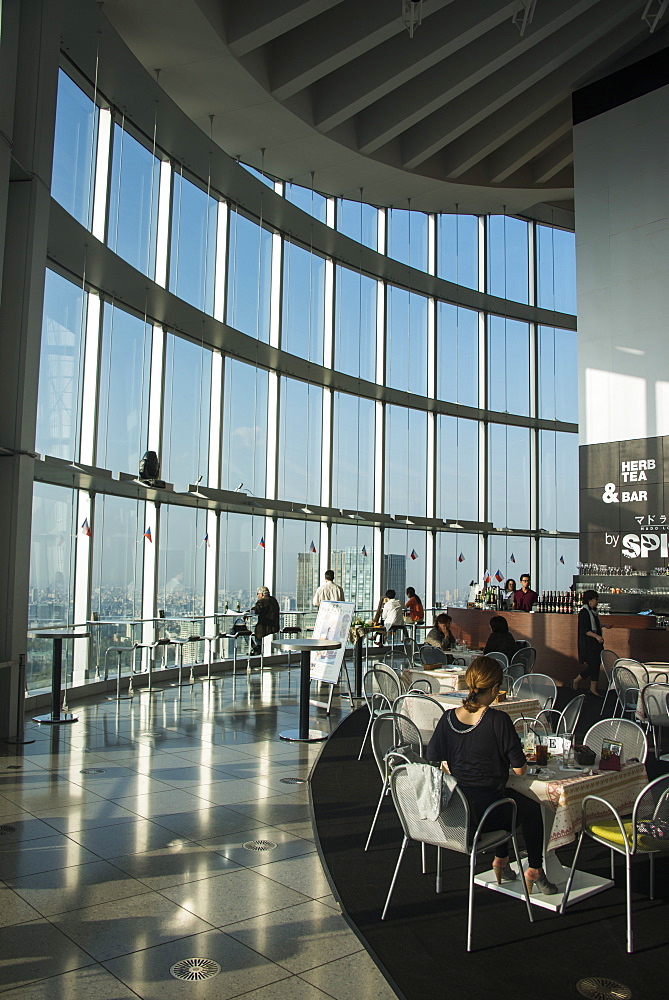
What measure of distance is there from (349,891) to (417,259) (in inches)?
649

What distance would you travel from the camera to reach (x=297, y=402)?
15.9 meters

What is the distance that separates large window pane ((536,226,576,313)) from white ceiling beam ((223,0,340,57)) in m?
12.1

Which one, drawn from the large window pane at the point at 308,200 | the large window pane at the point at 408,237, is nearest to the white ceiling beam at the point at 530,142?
the large window pane at the point at 408,237

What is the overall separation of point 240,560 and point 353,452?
4.18m

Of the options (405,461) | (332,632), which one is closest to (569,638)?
(332,632)

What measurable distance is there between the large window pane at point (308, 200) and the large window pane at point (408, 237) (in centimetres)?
217

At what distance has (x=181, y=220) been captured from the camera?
1264 cm

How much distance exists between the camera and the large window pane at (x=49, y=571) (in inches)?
360

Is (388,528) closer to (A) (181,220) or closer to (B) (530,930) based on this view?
(A) (181,220)

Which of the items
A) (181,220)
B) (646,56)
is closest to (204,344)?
(181,220)

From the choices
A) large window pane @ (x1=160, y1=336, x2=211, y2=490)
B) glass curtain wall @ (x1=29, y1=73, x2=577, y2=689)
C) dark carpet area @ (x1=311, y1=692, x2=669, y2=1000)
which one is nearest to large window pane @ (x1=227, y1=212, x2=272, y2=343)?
glass curtain wall @ (x1=29, y1=73, x2=577, y2=689)

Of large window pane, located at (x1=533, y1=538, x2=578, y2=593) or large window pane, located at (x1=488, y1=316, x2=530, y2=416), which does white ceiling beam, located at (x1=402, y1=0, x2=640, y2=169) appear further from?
large window pane, located at (x1=533, y1=538, x2=578, y2=593)

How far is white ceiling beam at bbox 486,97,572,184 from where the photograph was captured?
1627 centimetres

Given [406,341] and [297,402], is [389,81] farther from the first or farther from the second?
[406,341]
